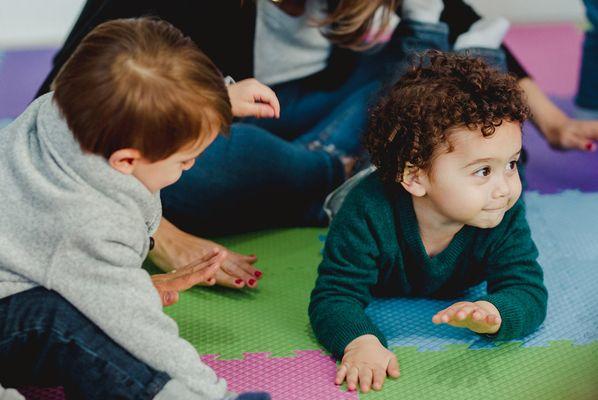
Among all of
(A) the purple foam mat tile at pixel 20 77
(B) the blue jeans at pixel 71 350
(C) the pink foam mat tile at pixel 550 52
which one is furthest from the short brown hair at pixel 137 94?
(C) the pink foam mat tile at pixel 550 52

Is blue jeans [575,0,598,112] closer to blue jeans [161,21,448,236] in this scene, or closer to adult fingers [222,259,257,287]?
blue jeans [161,21,448,236]

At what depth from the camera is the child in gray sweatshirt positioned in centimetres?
82

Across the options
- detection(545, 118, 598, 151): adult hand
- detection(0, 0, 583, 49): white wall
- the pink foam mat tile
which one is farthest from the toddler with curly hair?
detection(0, 0, 583, 49): white wall

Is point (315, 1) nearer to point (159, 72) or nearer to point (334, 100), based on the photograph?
point (334, 100)

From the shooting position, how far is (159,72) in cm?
82

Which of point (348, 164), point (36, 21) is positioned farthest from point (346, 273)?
point (36, 21)

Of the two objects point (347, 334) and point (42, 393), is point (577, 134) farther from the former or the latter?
point (42, 393)

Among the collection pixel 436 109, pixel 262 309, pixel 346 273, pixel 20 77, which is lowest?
pixel 20 77

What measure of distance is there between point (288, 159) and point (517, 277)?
463 mm

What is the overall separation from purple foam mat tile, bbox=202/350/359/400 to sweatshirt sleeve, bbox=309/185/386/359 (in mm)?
30

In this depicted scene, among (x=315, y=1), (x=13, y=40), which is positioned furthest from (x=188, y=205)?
(x=13, y=40)

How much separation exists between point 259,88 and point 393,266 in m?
0.30

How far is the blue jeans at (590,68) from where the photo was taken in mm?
1733

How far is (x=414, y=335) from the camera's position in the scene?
108 cm
